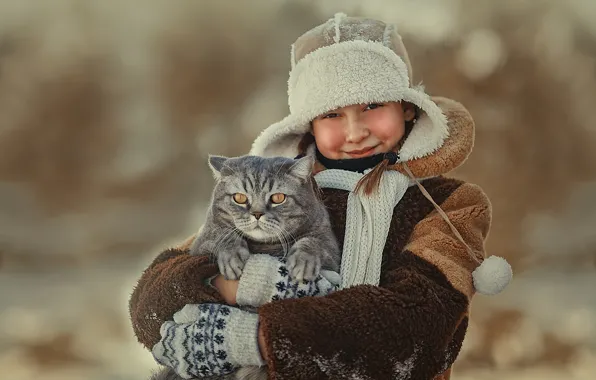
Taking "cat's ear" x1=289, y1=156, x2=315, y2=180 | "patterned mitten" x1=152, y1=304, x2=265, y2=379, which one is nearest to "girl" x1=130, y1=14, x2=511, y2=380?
"patterned mitten" x1=152, y1=304, x2=265, y2=379

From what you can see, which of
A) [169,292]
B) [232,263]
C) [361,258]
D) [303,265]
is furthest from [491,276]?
[169,292]

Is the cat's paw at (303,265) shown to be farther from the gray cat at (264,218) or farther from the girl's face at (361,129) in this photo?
the girl's face at (361,129)

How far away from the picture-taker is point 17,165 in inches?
67.4

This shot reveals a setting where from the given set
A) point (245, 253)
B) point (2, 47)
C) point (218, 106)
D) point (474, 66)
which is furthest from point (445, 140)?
point (2, 47)

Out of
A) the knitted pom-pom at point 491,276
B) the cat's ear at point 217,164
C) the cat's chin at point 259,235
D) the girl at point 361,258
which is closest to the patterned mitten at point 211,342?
the girl at point 361,258

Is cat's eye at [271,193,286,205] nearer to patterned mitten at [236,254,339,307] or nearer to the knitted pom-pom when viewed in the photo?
patterned mitten at [236,254,339,307]

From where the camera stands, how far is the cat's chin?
1.00 meters

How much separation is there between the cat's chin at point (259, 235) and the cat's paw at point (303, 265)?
63 mm

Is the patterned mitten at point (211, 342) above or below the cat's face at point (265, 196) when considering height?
below

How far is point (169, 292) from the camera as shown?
1002mm

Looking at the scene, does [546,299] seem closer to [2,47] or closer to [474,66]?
[474,66]

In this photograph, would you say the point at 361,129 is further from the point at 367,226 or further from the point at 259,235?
the point at 259,235

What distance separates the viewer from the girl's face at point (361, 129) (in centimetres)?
115

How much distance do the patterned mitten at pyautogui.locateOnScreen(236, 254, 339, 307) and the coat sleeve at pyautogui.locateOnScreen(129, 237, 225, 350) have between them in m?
0.06
